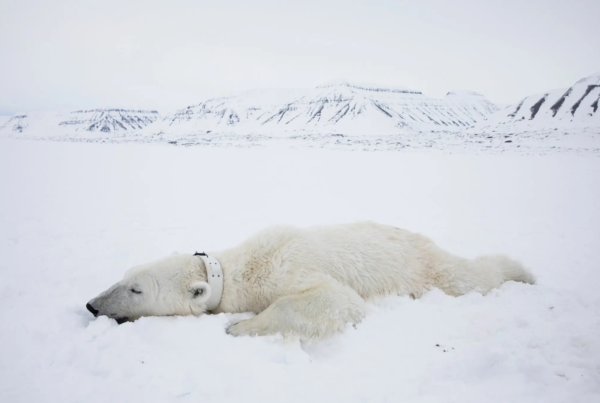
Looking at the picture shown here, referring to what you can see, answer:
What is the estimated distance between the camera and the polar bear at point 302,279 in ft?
10.4

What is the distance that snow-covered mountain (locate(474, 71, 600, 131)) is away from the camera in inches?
1946

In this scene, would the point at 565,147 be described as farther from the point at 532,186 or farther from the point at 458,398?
the point at 458,398

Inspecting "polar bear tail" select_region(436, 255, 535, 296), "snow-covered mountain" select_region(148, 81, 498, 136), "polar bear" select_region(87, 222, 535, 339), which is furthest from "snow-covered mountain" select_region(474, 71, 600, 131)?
"polar bear" select_region(87, 222, 535, 339)

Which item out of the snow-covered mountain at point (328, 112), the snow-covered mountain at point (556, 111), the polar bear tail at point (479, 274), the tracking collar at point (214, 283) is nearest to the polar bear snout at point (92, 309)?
the tracking collar at point (214, 283)

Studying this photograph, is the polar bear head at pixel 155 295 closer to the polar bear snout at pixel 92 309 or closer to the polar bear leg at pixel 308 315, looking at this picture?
the polar bear snout at pixel 92 309

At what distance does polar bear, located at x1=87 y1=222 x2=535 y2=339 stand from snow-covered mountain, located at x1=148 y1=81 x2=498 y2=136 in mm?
96247

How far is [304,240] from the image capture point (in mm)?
3875

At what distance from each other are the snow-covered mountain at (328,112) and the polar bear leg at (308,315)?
3833 inches

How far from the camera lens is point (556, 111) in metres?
58.8

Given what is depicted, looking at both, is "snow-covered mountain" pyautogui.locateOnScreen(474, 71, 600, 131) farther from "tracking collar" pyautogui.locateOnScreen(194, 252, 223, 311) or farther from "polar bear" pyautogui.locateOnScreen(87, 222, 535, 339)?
"tracking collar" pyautogui.locateOnScreen(194, 252, 223, 311)

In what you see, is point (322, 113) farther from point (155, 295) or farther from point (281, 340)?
point (281, 340)

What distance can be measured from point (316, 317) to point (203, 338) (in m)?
→ 1.12

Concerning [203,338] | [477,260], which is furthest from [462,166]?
[203,338]

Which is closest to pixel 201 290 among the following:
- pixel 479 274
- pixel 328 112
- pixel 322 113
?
pixel 479 274
